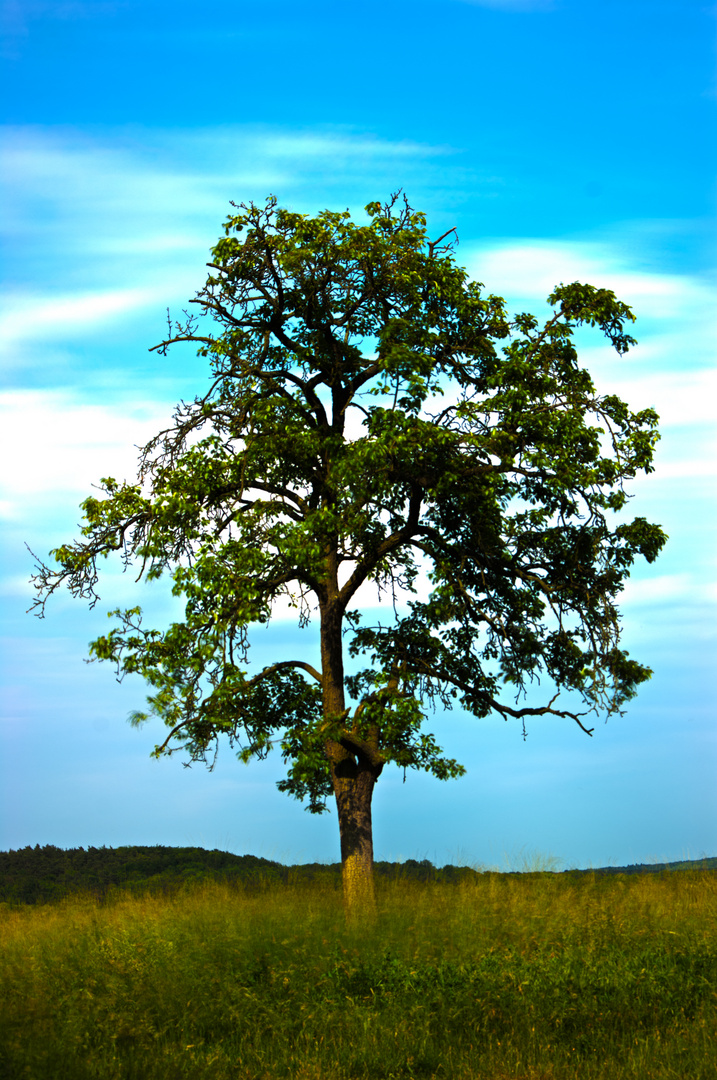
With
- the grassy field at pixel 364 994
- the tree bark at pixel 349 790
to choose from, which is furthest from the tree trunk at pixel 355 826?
the grassy field at pixel 364 994

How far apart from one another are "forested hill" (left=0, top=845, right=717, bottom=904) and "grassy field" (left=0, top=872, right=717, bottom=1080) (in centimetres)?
618

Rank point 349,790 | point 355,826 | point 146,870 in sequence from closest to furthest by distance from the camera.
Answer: point 355,826
point 349,790
point 146,870

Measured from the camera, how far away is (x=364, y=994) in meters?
10.8

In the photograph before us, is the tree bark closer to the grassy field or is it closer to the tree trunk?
the tree trunk

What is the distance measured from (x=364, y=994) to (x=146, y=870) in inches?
696

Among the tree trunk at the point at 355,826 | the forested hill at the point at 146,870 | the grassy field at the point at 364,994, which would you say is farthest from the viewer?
the forested hill at the point at 146,870

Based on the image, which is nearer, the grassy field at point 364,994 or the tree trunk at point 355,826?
the grassy field at point 364,994

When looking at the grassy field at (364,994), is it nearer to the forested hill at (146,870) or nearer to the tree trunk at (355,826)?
the tree trunk at (355,826)

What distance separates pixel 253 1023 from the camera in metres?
9.84

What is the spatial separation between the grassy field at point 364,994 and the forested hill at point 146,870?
6.18m

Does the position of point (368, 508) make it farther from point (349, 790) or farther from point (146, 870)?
point (146, 870)

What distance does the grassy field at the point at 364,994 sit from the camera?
8961 millimetres

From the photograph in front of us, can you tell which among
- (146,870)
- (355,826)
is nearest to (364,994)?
(355,826)

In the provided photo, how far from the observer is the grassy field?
896 cm
